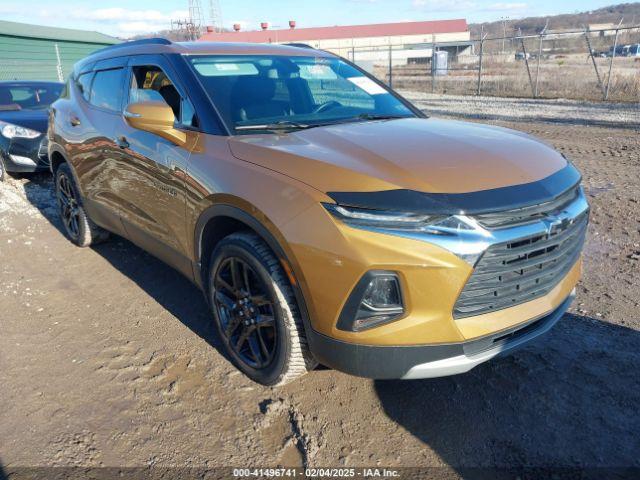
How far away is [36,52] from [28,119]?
18055mm

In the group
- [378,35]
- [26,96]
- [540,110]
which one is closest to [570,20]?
[378,35]

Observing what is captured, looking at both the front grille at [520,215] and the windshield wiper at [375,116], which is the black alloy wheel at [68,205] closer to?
the windshield wiper at [375,116]

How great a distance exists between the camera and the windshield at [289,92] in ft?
9.89

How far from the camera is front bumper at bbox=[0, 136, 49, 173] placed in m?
7.27

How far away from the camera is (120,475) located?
2.28 meters

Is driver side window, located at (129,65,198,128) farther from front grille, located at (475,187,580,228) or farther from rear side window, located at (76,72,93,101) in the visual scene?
front grille, located at (475,187,580,228)

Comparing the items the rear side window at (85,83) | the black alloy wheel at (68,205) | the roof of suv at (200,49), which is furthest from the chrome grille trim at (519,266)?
the black alloy wheel at (68,205)

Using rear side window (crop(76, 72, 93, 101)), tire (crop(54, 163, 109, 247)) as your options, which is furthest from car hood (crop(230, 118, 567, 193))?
tire (crop(54, 163, 109, 247))

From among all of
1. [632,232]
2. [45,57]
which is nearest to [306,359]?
[632,232]

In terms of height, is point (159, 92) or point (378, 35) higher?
point (378, 35)

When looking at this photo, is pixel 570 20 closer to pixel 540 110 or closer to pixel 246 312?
pixel 540 110

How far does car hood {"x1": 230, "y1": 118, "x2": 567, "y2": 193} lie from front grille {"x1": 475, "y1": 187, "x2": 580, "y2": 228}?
0.46ft

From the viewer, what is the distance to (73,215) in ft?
16.4

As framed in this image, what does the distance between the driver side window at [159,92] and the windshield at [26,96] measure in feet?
19.6
